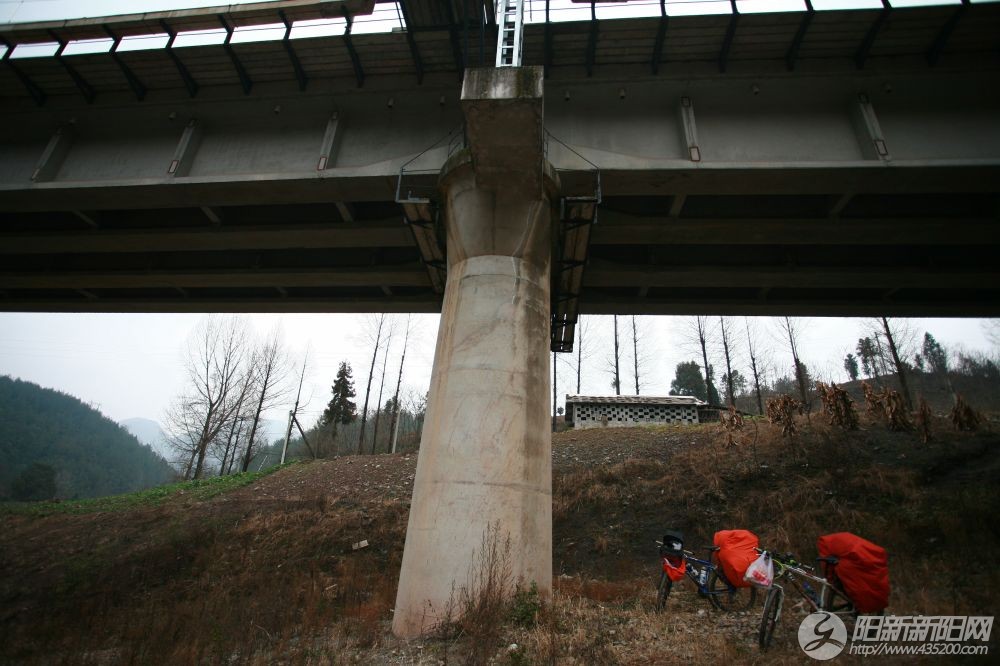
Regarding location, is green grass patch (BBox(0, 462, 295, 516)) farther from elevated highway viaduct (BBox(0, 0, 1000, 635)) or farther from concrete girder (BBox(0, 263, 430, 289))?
elevated highway viaduct (BBox(0, 0, 1000, 635))

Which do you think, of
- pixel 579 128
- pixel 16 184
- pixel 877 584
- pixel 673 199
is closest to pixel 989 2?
pixel 673 199

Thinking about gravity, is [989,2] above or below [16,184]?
above

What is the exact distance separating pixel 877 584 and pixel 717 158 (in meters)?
6.73

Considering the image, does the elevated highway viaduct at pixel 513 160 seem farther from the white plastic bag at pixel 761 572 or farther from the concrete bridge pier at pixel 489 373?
the white plastic bag at pixel 761 572

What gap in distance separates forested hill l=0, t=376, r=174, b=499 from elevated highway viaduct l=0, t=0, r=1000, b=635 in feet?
228

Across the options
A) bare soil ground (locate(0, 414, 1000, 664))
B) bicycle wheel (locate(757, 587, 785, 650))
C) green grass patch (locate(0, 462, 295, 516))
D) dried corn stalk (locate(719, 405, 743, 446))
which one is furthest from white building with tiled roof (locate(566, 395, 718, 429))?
bicycle wheel (locate(757, 587, 785, 650))

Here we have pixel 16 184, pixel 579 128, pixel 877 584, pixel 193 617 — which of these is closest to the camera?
Result: pixel 877 584

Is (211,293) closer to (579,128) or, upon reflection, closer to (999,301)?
(579,128)

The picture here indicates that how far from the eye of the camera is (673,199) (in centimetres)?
991

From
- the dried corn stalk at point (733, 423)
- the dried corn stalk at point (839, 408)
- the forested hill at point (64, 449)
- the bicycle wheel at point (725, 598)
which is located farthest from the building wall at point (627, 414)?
the forested hill at point (64, 449)

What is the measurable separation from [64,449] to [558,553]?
136m

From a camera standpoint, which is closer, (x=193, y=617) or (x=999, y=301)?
(x=193, y=617)

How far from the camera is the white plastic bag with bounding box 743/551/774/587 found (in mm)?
4934

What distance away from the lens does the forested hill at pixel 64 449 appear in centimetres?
8344
